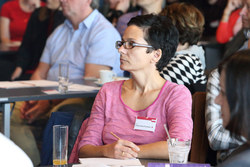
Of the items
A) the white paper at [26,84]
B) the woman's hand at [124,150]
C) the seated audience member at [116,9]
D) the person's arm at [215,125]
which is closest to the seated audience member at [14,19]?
the seated audience member at [116,9]

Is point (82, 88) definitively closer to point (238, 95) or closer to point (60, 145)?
point (60, 145)

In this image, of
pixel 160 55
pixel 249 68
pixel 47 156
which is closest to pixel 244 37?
pixel 160 55

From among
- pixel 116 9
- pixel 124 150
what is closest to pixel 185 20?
pixel 124 150

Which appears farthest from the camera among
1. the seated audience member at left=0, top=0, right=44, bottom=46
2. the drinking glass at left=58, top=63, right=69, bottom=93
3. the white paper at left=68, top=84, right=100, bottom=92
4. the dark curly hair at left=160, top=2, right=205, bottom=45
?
the seated audience member at left=0, top=0, right=44, bottom=46

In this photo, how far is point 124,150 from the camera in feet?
7.23

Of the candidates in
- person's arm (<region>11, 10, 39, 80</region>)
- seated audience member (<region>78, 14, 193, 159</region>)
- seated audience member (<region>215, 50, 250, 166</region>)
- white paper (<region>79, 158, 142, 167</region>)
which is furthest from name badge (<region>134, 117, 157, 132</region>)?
person's arm (<region>11, 10, 39, 80</region>)

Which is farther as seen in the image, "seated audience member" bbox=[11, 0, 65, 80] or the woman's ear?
"seated audience member" bbox=[11, 0, 65, 80]

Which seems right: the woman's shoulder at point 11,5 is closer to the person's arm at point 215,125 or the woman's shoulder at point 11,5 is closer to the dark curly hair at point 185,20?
the dark curly hair at point 185,20

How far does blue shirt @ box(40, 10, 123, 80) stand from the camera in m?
4.39

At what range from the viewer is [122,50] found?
2.58 m

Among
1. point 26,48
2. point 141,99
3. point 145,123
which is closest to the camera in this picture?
point 145,123

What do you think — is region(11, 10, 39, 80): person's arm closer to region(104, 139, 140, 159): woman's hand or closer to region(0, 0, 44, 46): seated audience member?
region(0, 0, 44, 46): seated audience member

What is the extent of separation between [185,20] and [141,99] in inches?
44.2

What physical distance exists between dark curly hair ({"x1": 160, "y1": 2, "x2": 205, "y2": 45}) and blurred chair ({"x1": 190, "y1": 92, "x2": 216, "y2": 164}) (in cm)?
89
